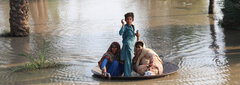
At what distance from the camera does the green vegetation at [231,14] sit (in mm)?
11520

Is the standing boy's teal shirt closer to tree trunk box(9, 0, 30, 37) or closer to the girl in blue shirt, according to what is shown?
the girl in blue shirt

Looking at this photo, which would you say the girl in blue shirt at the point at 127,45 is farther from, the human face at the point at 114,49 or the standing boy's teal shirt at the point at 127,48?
the human face at the point at 114,49

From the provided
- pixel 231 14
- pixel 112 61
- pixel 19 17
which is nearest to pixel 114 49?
pixel 112 61

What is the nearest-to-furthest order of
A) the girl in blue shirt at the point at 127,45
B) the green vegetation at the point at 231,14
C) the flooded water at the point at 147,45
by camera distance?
the girl in blue shirt at the point at 127,45 < the flooded water at the point at 147,45 < the green vegetation at the point at 231,14

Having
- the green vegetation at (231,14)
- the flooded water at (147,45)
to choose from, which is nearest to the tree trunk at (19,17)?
the flooded water at (147,45)

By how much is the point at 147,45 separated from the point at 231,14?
13.6ft

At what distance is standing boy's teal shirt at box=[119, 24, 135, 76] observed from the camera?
6266 millimetres

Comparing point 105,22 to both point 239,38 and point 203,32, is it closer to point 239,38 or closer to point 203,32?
point 203,32

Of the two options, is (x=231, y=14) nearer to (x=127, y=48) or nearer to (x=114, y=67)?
(x=127, y=48)

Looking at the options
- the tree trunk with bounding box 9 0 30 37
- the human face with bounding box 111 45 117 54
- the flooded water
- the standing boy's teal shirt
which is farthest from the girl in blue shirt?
the tree trunk with bounding box 9 0 30 37

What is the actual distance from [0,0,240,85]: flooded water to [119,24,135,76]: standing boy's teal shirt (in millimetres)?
295

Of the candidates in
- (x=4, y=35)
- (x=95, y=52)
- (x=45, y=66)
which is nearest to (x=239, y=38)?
(x=95, y=52)

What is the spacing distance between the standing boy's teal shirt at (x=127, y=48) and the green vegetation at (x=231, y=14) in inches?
248

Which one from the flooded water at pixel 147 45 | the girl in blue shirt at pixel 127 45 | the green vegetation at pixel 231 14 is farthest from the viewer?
the green vegetation at pixel 231 14
